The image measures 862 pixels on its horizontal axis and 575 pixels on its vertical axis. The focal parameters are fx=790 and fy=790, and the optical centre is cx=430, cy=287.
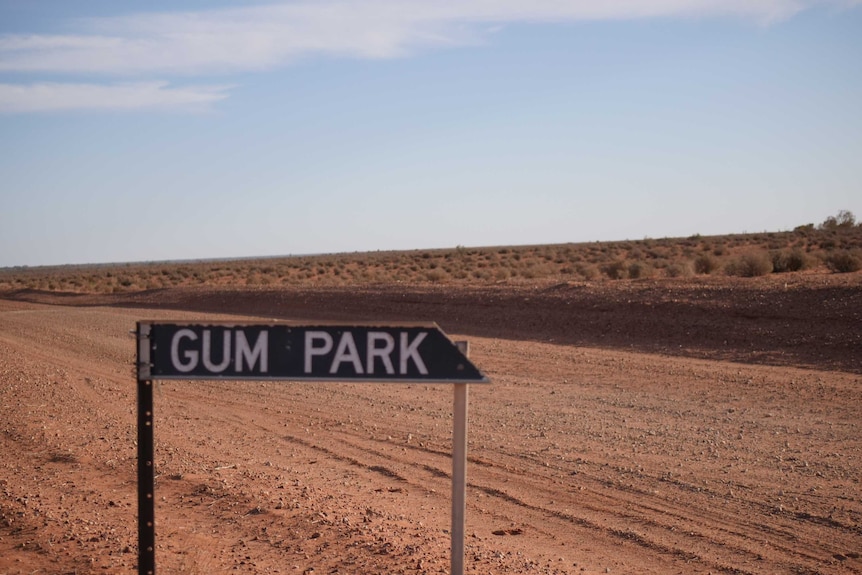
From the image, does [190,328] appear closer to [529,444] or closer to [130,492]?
[130,492]

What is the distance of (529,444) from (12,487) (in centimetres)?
528

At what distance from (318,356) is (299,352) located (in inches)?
4.1

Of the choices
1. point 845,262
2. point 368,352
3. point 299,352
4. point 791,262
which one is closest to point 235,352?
point 299,352

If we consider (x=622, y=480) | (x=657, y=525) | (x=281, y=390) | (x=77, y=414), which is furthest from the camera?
(x=281, y=390)

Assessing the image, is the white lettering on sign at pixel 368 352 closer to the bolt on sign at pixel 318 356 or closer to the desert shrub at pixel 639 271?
the bolt on sign at pixel 318 356

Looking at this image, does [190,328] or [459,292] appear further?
[459,292]

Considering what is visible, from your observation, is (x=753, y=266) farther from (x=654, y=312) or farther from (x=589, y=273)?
(x=654, y=312)

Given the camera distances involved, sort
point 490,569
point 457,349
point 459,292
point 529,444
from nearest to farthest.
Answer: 1. point 457,349
2. point 490,569
3. point 529,444
4. point 459,292

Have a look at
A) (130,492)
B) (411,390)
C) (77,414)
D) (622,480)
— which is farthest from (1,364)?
(622,480)

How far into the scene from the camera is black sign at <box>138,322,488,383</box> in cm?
409

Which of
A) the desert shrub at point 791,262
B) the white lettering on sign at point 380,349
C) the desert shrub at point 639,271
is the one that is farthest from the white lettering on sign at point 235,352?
the desert shrub at point 791,262

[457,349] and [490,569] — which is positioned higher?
[457,349]

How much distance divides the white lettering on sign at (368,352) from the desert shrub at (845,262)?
1018 inches

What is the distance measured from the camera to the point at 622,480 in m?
7.70
